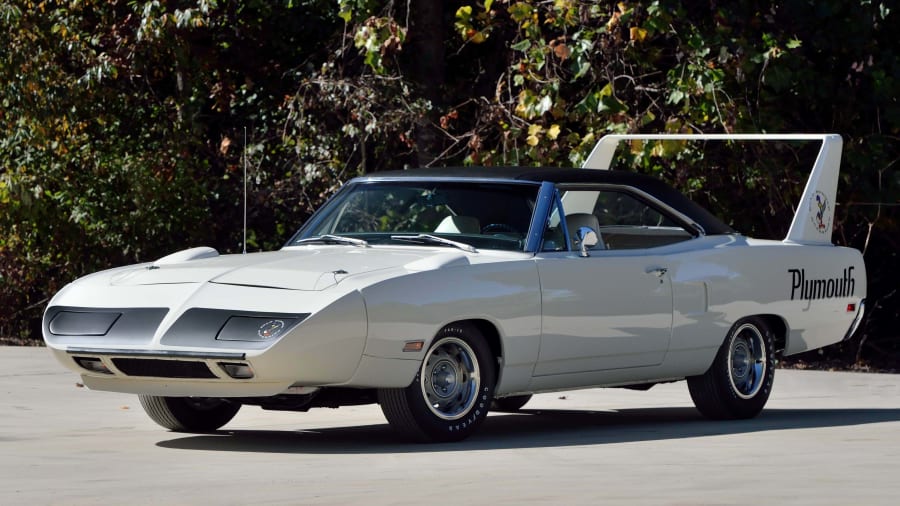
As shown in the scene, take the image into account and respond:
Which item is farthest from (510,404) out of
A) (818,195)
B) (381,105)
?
(381,105)

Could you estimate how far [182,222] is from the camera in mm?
19484

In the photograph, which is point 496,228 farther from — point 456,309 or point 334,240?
point 456,309

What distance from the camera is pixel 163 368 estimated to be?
9.25m

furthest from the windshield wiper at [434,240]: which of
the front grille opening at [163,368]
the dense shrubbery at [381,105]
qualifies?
the dense shrubbery at [381,105]

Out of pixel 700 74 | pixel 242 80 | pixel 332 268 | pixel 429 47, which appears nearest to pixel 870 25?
pixel 700 74

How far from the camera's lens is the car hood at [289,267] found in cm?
929

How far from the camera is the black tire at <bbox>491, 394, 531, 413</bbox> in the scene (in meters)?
12.3

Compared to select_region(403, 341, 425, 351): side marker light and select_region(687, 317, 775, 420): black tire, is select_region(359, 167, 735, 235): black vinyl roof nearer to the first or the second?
select_region(687, 317, 775, 420): black tire

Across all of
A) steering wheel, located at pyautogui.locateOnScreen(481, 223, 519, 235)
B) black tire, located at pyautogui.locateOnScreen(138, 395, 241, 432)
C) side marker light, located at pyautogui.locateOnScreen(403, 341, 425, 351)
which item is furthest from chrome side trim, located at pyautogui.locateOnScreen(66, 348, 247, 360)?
steering wheel, located at pyautogui.locateOnScreen(481, 223, 519, 235)

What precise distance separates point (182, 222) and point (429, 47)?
10.4 ft

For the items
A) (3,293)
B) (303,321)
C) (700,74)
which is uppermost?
(700,74)

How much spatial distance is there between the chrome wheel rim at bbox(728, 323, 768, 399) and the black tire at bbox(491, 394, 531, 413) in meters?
1.44

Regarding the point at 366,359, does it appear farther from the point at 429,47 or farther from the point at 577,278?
the point at 429,47

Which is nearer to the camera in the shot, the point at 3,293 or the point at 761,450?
the point at 761,450
